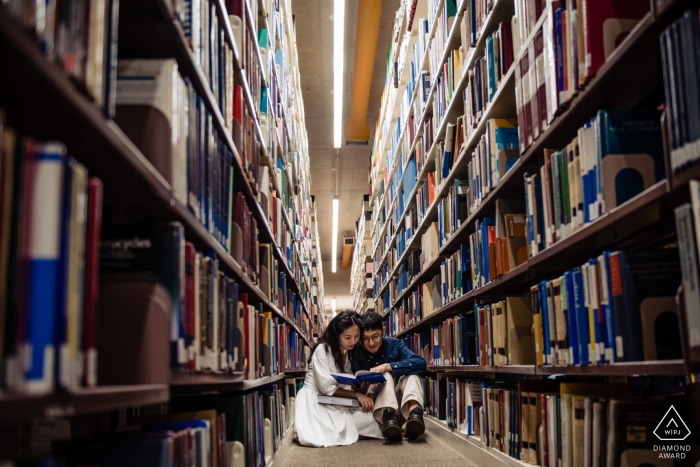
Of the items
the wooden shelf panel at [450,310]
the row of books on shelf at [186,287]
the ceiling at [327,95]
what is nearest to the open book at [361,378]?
the wooden shelf panel at [450,310]

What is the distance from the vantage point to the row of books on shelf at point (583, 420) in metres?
1.63

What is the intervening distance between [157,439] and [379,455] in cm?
225

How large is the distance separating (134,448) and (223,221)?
2.63ft

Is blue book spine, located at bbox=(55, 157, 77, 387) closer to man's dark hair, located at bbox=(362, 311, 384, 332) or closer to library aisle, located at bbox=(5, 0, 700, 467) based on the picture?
library aisle, located at bbox=(5, 0, 700, 467)

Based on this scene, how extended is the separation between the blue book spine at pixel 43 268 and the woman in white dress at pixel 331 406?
3264 mm

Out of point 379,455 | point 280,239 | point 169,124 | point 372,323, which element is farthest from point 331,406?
point 169,124

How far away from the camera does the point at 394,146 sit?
6.28 meters

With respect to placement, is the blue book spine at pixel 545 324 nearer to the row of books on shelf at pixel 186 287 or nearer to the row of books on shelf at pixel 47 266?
the row of books on shelf at pixel 186 287

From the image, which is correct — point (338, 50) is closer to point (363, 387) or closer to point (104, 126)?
point (363, 387)

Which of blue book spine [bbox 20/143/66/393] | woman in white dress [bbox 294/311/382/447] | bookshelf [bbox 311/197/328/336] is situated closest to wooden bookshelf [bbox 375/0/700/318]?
blue book spine [bbox 20/143/66/393]

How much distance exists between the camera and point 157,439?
114 centimetres

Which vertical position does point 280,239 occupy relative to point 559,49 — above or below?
below

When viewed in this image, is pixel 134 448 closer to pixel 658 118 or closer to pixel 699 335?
pixel 699 335

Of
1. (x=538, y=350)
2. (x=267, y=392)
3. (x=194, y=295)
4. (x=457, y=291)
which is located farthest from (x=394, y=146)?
(x=194, y=295)
